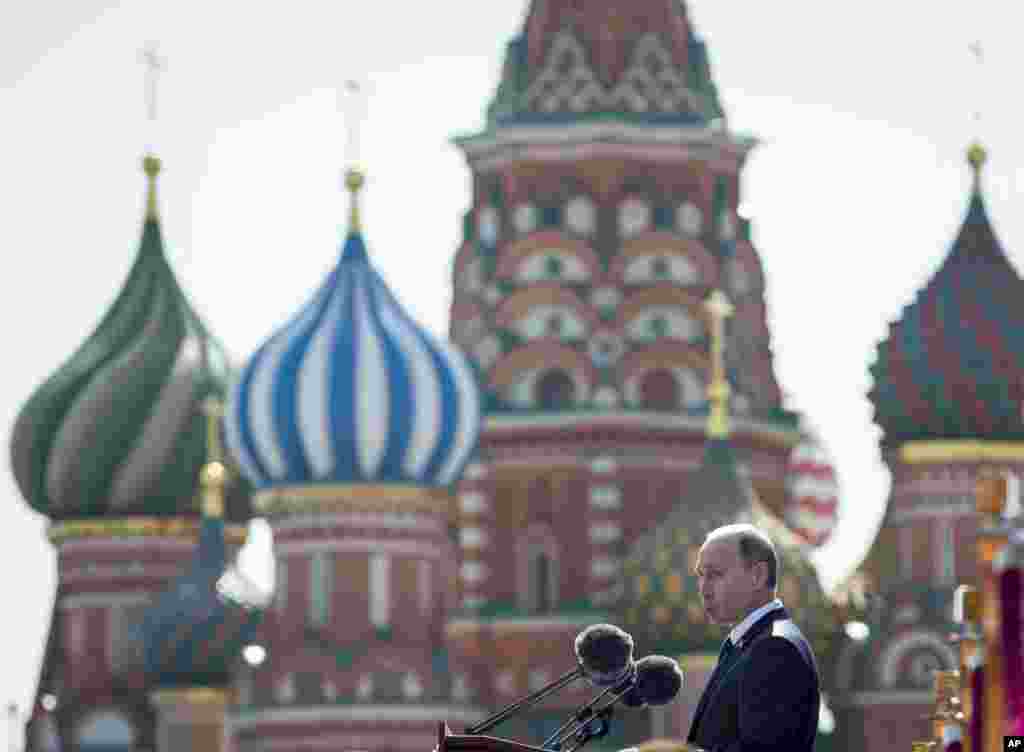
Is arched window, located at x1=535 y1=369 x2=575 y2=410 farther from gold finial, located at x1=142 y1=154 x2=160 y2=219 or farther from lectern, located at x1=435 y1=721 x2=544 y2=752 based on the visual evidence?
lectern, located at x1=435 y1=721 x2=544 y2=752

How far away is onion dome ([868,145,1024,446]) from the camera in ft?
233

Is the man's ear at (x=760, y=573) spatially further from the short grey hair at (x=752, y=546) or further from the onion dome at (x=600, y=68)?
the onion dome at (x=600, y=68)

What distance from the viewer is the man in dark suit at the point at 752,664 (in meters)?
13.5

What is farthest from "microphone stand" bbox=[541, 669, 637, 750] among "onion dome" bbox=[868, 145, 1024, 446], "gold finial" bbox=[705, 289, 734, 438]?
"onion dome" bbox=[868, 145, 1024, 446]

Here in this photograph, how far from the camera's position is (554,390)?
235 feet

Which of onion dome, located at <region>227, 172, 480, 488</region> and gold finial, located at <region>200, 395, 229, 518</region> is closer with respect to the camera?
onion dome, located at <region>227, 172, 480, 488</region>

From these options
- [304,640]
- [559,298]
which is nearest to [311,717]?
[304,640]

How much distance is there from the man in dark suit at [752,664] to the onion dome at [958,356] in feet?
188

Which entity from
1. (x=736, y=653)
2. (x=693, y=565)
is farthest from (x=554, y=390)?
(x=736, y=653)

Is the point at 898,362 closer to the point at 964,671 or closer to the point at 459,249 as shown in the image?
the point at 459,249

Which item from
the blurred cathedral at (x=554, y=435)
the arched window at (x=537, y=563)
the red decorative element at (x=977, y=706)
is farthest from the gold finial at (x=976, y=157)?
the red decorative element at (x=977, y=706)

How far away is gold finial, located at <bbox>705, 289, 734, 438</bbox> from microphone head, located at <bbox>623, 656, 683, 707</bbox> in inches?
2198

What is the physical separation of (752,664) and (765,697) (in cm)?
14

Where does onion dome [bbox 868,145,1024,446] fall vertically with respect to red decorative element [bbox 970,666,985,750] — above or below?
above
